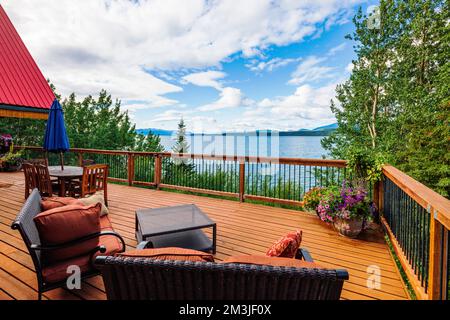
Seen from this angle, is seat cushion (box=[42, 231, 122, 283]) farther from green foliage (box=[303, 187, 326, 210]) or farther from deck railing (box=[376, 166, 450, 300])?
green foliage (box=[303, 187, 326, 210])

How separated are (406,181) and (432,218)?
78 centimetres

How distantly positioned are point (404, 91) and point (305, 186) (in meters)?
9.84

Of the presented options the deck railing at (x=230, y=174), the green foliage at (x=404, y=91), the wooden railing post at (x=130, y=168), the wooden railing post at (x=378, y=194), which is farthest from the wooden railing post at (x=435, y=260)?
the green foliage at (x=404, y=91)

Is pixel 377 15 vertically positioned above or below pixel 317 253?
above

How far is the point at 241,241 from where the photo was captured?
3232 millimetres

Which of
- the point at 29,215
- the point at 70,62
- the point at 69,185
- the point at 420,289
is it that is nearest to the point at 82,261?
the point at 29,215

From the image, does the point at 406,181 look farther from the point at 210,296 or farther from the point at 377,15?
the point at 377,15

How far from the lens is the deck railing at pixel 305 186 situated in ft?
5.69

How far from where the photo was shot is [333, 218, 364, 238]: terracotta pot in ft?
10.8

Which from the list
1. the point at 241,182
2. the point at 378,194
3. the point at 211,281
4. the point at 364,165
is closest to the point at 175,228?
the point at 211,281

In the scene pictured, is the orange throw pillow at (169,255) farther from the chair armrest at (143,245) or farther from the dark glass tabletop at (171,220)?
the dark glass tabletop at (171,220)

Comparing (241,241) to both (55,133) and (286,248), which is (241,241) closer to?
(286,248)

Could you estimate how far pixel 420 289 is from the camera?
1973mm

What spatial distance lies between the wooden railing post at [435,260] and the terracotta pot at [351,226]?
60.7 inches
